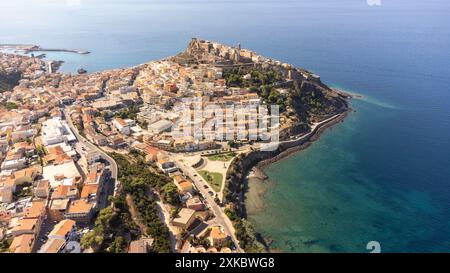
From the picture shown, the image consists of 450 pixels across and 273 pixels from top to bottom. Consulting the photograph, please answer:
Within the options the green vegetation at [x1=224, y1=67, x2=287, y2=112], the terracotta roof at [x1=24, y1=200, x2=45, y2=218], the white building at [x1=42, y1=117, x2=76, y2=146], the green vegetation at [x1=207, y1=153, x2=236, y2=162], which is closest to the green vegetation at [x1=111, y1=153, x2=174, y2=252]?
the terracotta roof at [x1=24, y1=200, x2=45, y2=218]

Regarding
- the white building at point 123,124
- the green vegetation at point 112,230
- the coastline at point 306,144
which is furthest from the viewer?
the white building at point 123,124

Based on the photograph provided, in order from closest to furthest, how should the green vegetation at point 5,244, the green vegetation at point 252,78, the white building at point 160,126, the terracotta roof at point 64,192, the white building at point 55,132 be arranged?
the green vegetation at point 5,244 → the terracotta roof at point 64,192 → the white building at point 55,132 → the white building at point 160,126 → the green vegetation at point 252,78

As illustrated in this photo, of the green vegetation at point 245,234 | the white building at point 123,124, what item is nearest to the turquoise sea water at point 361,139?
the green vegetation at point 245,234

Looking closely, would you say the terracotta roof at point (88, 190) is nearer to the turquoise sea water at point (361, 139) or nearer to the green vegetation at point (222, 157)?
the green vegetation at point (222, 157)

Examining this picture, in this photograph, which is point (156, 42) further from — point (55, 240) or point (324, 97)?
point (55, 240)

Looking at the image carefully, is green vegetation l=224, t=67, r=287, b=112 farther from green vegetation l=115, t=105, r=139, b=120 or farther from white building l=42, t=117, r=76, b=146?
white building l=42, t=117, r=76, b=146

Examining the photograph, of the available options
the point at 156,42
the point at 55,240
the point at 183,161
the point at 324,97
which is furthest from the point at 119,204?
the point at 156,42

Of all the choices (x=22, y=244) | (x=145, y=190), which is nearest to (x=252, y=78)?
(x=145, y=190)
